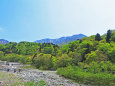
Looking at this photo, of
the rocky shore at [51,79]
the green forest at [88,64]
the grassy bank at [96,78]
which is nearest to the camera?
the grassy bank at [96,78]

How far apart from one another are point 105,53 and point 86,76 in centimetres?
2490

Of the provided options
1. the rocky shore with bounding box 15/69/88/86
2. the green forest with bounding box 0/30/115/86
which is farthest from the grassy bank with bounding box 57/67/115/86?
the rocky shore with bounding box 15/69/88/86

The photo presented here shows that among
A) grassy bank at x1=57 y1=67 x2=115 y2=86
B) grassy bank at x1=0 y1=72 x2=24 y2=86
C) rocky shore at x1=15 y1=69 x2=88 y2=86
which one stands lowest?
rocky shore at x1=15 y1=69 x2=88 y2=86

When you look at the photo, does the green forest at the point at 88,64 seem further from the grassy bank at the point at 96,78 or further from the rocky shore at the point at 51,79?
the rocky shore at the point at 51,79

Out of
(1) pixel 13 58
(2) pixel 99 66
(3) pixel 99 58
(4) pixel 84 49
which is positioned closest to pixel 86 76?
(2) pixel 99 66

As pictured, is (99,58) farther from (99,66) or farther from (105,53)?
(99,66)

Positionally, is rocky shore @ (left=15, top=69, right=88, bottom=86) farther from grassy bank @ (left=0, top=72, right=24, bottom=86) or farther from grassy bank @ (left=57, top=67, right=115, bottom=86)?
grassy bank @ (left=0, top=72, right=24, bottom=86)

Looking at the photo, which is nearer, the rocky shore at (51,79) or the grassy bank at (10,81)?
the grassy bank at (10,81)

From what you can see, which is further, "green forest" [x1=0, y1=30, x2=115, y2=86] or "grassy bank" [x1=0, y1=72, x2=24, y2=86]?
"green forest" [x1=0, y1=30, x2=115, y2=86]

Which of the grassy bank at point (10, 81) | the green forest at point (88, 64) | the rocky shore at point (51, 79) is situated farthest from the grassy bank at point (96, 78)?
→ the grassy bank at point (10, 81)

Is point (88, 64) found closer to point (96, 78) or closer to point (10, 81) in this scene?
point (96, 78)

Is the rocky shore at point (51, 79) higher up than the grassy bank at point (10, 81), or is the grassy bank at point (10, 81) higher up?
the grassy bank at point (10, 81)

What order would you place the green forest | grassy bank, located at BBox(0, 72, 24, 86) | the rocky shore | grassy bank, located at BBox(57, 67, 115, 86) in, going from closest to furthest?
grassy bank, located at BBox(0, 72, 24, 86), grassy bank, located at BBox(57, 67, 115, 86), the rocky shore, the green forest

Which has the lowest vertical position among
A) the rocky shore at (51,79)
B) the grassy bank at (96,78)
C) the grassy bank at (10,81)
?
the rocky shore at (51,79)
